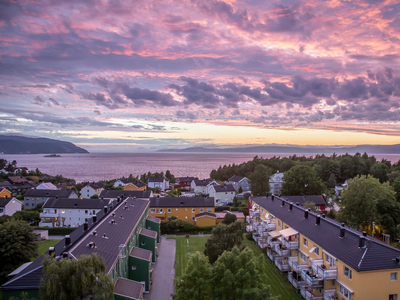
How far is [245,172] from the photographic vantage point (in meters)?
111

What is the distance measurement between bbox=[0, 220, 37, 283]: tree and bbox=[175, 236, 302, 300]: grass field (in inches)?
574

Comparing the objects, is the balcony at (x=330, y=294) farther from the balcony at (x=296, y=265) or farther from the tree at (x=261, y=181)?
the tree at (x=261, y=181)

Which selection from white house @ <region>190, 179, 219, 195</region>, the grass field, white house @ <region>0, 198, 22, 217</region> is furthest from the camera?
white house @ <region>190, 179, 219, 195</region>

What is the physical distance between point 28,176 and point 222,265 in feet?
406

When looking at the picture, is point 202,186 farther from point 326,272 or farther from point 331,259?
point 326,272

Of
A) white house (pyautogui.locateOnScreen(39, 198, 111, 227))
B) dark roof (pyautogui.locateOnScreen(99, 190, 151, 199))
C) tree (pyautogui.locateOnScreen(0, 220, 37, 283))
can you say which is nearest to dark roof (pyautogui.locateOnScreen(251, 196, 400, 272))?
tree (pyautogui.locateOnScreen(0, 220, 37, 283))

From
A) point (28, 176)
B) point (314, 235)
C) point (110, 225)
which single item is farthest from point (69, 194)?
point (28, 176)

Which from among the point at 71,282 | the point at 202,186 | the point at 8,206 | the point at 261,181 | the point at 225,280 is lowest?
the point at 8,206

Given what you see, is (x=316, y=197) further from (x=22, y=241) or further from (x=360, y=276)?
(x=22, y=241)

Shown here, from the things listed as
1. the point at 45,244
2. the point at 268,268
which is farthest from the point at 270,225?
the point at 45,244

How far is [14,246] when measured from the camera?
24.2 meters

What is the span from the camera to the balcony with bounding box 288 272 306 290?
22.8m

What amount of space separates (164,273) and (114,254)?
10.7m

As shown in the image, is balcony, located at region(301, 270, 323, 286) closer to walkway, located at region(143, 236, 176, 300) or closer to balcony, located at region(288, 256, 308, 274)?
balcony, located at region(288, 256, 308, 274)
